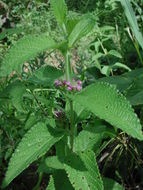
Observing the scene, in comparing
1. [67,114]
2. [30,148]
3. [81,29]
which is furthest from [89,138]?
[81,29]

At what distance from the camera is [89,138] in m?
0.98

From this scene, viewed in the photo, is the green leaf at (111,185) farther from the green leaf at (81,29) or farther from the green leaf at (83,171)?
the green leaf at (81,29)

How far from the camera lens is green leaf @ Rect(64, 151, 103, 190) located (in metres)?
0.84

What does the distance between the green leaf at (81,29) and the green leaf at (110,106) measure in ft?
0.36

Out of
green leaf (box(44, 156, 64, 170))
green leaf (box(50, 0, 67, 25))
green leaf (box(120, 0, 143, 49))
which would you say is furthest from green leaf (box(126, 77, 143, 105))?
green leaf (box(50, 0, 67, 25))

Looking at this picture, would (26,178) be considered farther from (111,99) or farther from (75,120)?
(111,99)

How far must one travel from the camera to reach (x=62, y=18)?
0.80m

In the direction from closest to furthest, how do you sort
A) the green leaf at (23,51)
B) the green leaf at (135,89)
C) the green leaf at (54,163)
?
the green leaf at (23,51) < the green leaf at (54,163) < the green leaf at (135,89)

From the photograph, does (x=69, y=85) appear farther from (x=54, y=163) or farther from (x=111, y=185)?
(x=111, y=185)

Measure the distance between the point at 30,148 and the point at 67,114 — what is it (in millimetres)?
158

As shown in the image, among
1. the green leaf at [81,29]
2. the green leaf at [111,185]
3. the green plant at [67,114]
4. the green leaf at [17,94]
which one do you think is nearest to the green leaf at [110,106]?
the green plant at [67,114]

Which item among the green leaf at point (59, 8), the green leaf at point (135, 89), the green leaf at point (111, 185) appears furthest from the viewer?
the green leaf at point (135, 89)

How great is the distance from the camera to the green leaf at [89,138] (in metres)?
0.98

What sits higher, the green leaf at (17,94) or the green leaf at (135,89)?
the green leaf at (17,94)
